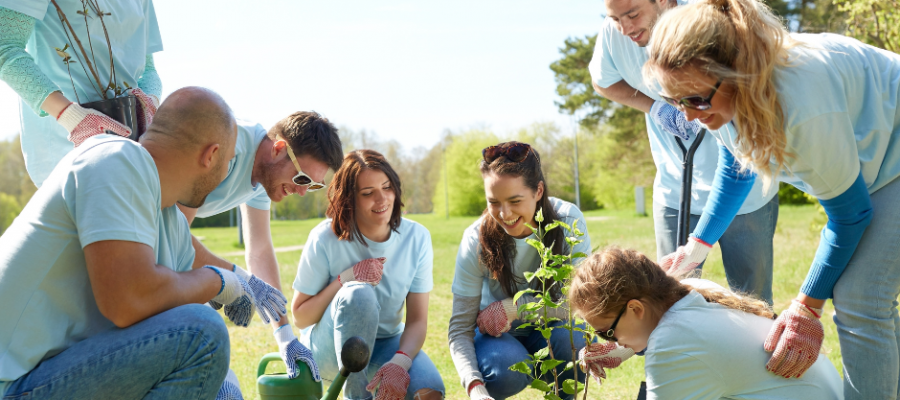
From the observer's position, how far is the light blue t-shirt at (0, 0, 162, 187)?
256cm

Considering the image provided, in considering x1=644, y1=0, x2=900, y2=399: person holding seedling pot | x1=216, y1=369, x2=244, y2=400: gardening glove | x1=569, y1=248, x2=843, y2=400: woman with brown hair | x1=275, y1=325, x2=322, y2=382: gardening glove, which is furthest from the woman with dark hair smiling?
x1=644, y1=0, x2=900, y2=399: person holding seedling pot

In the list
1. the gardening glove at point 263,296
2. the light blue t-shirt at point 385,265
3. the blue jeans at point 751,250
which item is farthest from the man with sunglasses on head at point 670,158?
the gardening glove at point 263,296

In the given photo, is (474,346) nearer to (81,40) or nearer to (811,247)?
(81,40)

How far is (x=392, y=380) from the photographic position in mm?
2789

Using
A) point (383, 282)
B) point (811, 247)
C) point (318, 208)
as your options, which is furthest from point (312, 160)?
point (318, 208)

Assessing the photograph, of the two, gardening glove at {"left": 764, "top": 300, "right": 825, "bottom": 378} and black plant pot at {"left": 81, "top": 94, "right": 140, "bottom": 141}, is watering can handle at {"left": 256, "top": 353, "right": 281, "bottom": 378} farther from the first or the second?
gardening glove at {"left": 764, "top": 300, "right": 825, "bottom": 378}

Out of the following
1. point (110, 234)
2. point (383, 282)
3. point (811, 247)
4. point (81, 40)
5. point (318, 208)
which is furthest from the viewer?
point (318, 208)

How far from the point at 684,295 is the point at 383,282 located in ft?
5.02

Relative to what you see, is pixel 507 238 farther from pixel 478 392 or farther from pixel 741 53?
pixel 741 53

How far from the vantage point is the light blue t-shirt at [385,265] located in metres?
3.14

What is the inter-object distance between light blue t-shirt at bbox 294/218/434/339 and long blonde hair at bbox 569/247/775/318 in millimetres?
1241

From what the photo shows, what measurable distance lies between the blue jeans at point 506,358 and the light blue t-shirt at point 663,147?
0.83m

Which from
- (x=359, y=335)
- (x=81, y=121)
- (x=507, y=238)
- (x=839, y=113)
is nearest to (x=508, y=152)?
(x=507, y=238)

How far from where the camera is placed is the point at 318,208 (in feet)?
121
